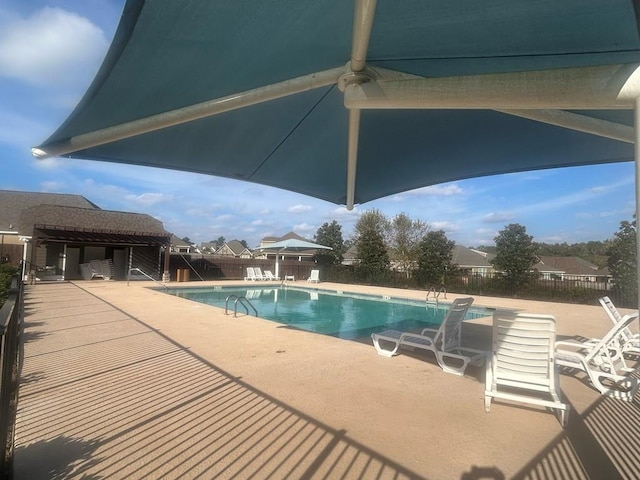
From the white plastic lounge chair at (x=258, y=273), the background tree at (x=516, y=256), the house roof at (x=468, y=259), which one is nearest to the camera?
the background tree at (x=516, y=256)

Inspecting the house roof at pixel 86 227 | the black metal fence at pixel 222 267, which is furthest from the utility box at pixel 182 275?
the house roof at pixel 86 227

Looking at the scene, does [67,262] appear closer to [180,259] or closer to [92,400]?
[180,259]

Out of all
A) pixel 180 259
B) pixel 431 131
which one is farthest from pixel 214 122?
pixel 180 259

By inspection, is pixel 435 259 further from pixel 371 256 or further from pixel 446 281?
pixel 371 256

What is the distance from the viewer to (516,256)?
17359 millimetres

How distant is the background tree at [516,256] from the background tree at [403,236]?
1662 cm

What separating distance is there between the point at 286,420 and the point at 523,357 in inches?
95.4

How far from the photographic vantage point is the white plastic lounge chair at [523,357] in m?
3.61

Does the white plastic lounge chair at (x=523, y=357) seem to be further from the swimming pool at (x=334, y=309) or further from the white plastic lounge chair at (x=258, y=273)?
the white plastic lounge chair at (x=258, y=273)

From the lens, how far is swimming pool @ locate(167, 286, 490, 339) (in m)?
10.6

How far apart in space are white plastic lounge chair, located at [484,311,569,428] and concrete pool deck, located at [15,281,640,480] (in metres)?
0.25

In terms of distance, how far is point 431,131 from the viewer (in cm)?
400

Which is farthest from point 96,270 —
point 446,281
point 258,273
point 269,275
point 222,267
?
point 446,281

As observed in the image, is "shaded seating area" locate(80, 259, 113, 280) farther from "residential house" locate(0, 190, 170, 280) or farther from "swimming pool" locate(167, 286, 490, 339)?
"swimming pool" locate(167, 286, 490, 339)
